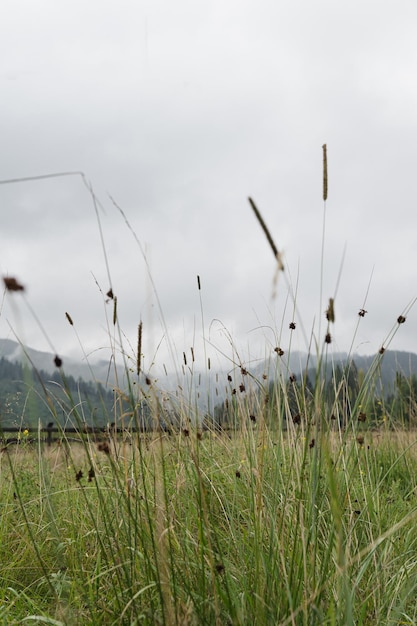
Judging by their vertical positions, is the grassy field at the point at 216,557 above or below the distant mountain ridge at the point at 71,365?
below

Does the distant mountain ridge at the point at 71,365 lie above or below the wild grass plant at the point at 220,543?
above

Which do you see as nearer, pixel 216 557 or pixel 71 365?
pixel 71 365

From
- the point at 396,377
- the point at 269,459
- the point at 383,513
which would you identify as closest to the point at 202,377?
the point at 269,459

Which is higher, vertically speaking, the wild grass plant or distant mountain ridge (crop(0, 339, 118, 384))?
distant mountain ridge (crop(0, 339, 118, 384))

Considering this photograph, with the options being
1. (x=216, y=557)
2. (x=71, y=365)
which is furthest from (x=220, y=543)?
(x=71, y=365)

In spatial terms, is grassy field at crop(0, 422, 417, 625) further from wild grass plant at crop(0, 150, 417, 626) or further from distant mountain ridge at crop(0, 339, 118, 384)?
distant mountain ridge at crop(0, 339, 118, 384)

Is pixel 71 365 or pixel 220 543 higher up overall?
pixel 71 365

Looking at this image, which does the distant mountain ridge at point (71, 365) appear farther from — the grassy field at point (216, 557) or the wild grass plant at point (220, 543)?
the grassy field at point (216, 557)

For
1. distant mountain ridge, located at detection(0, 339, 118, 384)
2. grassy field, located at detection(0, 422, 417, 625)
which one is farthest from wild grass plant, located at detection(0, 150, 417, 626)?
distant mountain ridge, located at detection(0, 339, 118, 384)

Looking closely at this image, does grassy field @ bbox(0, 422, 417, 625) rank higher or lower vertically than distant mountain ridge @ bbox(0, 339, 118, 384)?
lower

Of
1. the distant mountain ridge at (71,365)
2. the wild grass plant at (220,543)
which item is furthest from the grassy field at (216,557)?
the distant mountain ridge at (71,365)

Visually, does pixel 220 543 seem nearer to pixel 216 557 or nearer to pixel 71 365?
pixel 216 557

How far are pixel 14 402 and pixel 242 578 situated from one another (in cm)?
313

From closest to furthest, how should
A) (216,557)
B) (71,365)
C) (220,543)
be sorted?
1. (71,365)
2. (216,557)
3. (220,543)
